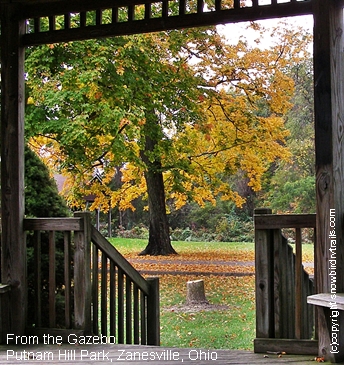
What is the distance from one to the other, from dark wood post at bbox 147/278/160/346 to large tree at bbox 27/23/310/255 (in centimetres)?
511

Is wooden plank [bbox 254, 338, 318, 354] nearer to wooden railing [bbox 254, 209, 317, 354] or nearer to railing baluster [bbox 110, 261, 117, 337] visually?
wooden railing [bbox 254, 209, 317, 354]

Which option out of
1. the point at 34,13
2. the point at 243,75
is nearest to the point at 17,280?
the point at 34,13

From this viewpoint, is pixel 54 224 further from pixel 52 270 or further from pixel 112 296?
pixel 112 296

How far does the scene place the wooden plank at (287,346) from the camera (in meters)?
3.40

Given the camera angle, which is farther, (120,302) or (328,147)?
(120,302)

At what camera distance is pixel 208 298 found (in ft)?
34.3

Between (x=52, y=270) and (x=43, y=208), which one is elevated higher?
(x=43, y=208)

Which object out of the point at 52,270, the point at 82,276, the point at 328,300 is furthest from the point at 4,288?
the point at 328,300

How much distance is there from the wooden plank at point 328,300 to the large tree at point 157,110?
22.2 feet

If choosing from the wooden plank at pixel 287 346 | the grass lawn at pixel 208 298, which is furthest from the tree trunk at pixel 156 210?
the wooden plank at pixel 287 346

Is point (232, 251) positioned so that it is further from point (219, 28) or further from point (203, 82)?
point (219, 28)

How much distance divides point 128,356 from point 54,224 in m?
1.11

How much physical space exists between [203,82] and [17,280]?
8935mm

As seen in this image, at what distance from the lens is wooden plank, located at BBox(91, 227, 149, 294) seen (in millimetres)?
3953
